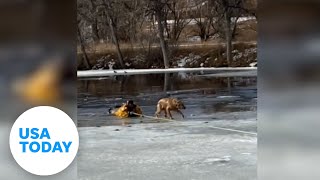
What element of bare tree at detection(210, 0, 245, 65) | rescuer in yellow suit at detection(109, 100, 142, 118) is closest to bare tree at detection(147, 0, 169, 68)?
rescuer in yellow suit at detection(109, 100, 142, 118)

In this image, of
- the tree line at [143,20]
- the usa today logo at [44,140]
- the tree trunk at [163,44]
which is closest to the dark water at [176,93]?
the tree trunk at [163,44]

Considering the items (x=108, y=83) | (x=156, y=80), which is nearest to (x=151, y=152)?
(x=156, y=80)

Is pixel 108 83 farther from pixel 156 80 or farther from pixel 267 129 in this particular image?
pixel 267 129

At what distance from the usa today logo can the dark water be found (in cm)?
306

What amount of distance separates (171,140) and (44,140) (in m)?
1.65

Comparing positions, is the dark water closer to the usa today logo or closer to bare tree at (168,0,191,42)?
bare tree at (168,0,191,42)

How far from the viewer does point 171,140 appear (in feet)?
9.90

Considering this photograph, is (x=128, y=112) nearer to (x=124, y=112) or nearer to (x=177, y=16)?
(x=124, y=112)

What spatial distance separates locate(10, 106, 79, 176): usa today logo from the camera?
142 cm

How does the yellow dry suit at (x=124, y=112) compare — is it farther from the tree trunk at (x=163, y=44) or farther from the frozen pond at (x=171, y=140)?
the tree trunk at (x=163, y=44)

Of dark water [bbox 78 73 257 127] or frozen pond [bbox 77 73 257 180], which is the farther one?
dark water [bbox 78 73 257 127]

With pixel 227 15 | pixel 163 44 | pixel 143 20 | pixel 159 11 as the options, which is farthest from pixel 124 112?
pixel 227 15

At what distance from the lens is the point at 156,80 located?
6.01 metres

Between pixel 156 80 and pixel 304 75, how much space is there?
4494mm
